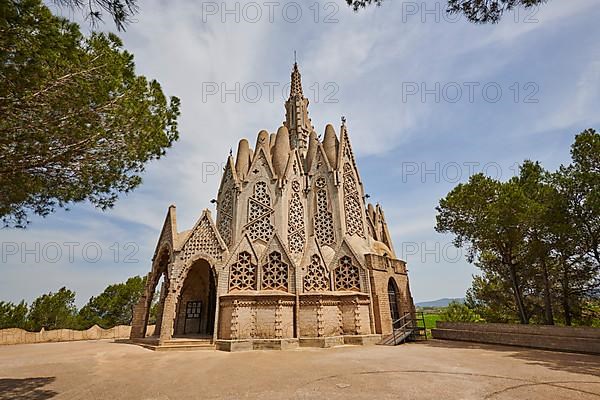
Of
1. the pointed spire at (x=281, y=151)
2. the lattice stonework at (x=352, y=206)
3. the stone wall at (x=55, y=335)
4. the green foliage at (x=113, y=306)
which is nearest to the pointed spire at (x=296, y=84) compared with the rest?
the pointed spire at (x=281, y=151)

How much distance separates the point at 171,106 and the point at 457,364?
38.9 ft

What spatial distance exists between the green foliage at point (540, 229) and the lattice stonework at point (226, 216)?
14511 mm

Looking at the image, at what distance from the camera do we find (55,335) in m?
22.5

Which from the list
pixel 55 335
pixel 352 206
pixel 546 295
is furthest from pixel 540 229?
pixel 55 335

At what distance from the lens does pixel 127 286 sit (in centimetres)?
3962

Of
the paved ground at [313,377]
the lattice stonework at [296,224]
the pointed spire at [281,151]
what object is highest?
the pointed spire at [281,151]

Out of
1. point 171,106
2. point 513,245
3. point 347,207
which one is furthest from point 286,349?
point 513,245

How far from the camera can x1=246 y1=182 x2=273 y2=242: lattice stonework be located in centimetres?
2021

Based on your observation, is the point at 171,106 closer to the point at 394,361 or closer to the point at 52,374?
the point at 52,374

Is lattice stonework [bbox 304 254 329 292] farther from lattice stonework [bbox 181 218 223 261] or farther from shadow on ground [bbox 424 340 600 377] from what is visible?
shadow on ground [bbox 424 340 600 377]

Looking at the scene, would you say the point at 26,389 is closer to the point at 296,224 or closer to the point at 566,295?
the point at 296,224

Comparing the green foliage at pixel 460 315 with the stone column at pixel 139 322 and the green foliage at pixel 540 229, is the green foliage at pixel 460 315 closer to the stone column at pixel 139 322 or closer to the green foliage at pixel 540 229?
the green foliage at pixel 540 229

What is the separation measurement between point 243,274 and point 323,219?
7176mm

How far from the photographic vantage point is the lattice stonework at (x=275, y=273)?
17.2 meters
